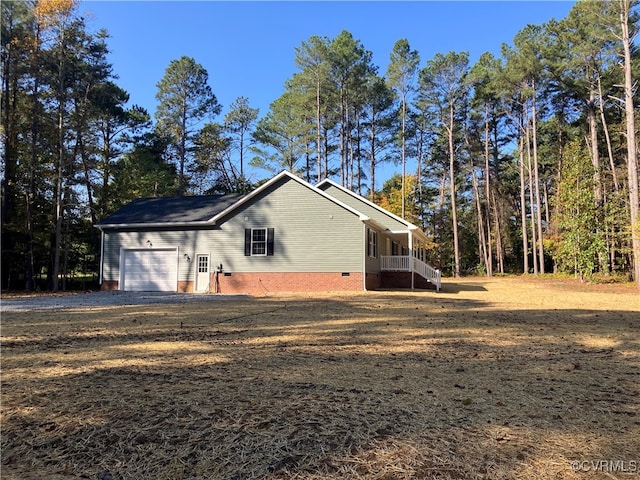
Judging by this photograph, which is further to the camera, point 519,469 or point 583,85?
point 583,85

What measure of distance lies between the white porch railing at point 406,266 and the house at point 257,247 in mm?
50

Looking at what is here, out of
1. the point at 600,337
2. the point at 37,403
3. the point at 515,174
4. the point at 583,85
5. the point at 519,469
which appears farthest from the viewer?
the point at 515,174

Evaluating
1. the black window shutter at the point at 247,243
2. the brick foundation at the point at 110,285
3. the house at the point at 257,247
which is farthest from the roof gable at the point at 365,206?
the brick foundation at the point at 110,285

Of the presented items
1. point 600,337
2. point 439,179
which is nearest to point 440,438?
point 600,337

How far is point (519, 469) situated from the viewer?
238 centimetres

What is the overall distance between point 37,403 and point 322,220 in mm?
15048

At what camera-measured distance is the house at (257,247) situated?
18.0 meters

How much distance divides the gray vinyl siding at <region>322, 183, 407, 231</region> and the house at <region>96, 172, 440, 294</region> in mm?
2105

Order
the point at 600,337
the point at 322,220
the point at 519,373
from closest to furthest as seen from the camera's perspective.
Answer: the point at 519,373 → the point at 600,337 → the point at 322,220

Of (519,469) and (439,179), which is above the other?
(439,179)

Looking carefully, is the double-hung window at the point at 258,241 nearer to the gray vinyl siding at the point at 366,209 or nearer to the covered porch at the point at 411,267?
the gray vinyl siding at the point at 366,209

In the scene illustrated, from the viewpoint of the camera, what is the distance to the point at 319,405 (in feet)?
11.1

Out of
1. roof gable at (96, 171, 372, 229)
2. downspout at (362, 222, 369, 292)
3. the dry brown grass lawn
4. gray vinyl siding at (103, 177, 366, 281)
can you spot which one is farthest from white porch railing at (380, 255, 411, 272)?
the dry brown grass lawn

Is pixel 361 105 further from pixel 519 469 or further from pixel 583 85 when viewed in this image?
pixel 519 469
